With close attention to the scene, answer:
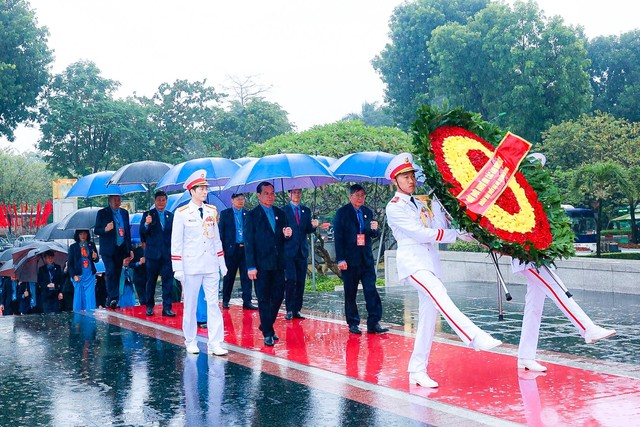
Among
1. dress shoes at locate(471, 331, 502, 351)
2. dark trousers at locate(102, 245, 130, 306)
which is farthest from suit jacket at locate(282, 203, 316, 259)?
dress shoes at locate(471, 331, 502, 351)

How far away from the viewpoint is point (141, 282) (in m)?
14.3

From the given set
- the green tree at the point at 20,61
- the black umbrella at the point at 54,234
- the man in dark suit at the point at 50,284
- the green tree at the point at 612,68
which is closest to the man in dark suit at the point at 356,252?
the man in dark suit at the point at 50,284

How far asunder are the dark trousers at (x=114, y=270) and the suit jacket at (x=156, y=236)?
3.56ft

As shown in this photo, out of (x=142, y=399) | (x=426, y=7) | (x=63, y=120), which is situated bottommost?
(x=142, y=399)

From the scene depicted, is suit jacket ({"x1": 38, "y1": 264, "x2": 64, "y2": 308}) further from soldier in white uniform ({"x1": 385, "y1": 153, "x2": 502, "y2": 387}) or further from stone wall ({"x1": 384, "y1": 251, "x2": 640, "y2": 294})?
soldier in white uniform ({"x1": 385, "y1": 153, "x2": 502, "y2": 387})

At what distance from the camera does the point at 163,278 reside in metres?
12.8

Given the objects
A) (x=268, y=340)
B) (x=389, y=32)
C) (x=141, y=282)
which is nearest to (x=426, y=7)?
(x=389, y=32)

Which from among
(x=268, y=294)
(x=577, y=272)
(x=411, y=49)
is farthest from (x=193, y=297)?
(x=411, y=49)

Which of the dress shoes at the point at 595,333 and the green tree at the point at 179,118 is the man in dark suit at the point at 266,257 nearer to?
the dress shoes at the point at 595,333

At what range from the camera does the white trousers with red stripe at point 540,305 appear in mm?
7203

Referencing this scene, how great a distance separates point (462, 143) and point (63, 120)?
37.8 metres

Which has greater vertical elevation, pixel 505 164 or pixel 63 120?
pixel 63 120

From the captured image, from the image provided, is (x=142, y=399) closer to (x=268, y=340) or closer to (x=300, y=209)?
(x=268, y=340)

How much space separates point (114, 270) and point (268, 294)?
4.80m
